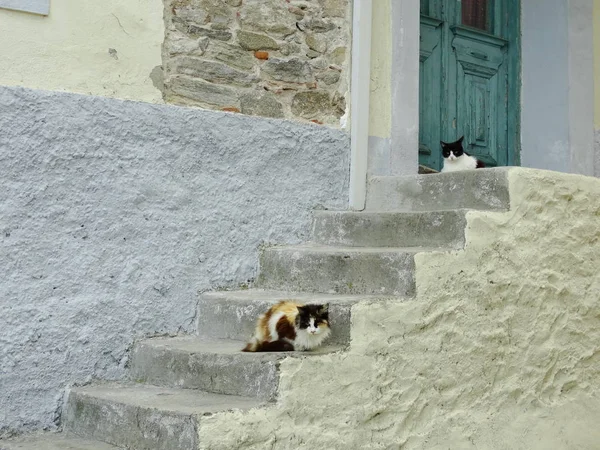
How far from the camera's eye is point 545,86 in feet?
23.6

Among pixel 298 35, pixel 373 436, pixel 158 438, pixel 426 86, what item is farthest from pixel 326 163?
pixel 158 438

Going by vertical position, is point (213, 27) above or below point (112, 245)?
above

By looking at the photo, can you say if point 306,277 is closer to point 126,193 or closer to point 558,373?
point 126,193

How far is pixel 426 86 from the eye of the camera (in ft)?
22.2

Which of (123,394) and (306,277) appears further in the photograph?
(306,277)

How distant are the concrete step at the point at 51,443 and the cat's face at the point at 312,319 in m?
1.04

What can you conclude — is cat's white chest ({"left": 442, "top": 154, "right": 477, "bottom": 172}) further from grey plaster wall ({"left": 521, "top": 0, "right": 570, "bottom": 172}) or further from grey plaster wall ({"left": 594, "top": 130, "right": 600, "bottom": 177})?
grey plaster wall ({"left": 594, "top": 130, "right": 600, "bottom": 177})

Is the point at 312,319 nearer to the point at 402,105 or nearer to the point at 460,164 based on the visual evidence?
the point at 460,164

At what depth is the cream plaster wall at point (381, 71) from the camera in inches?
236

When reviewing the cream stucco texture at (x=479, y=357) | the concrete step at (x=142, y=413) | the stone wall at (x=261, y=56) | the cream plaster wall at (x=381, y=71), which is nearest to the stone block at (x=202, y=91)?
the stone wall at (x=261, y=56)

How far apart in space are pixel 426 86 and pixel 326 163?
1415 millimetres

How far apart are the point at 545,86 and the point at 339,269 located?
9.99 feet

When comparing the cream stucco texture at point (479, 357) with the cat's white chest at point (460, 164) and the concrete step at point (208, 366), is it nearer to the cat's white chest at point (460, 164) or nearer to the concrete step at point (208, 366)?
the concrete step at point (208, 366)

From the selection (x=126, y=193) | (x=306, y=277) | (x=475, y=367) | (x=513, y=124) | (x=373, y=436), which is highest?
(x=513, y=124)
